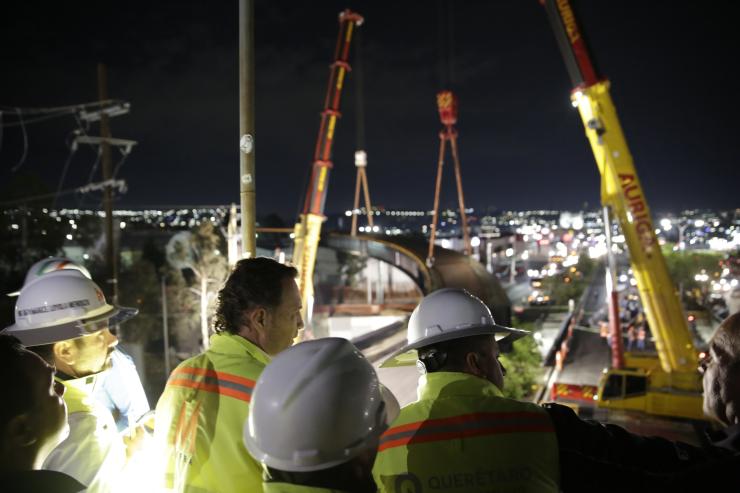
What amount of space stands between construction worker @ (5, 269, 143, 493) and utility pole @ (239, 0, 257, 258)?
118 cm

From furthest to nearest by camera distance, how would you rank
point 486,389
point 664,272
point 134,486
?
1. point 664,272
2. point 134,486
3. point 486,389

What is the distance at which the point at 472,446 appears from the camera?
193 cm

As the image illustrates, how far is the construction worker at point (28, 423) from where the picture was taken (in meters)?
1.53

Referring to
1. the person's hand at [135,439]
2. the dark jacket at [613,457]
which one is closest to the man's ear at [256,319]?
the person's hand at [135,439]

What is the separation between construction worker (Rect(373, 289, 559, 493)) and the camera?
1.90 meters

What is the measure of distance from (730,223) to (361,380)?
194 m

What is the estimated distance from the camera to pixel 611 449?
6.43 ft

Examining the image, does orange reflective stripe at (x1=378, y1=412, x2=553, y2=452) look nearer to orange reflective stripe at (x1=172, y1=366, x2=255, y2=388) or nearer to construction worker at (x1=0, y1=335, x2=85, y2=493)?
orange reflective stripe at (x1=172, y1=366, x2=255, y2=388)

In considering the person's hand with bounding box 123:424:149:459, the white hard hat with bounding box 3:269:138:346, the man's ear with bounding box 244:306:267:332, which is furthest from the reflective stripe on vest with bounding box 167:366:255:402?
the white hard hat with bounding box 3:269:138:346

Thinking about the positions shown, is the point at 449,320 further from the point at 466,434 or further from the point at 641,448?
the point at 641,448

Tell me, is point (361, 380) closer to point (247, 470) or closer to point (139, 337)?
point (247, 470)

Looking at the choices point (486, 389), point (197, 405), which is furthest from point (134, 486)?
point (486, 389)

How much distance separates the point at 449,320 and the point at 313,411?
1.23 metres

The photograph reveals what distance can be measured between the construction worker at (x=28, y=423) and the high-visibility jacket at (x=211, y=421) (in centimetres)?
52
